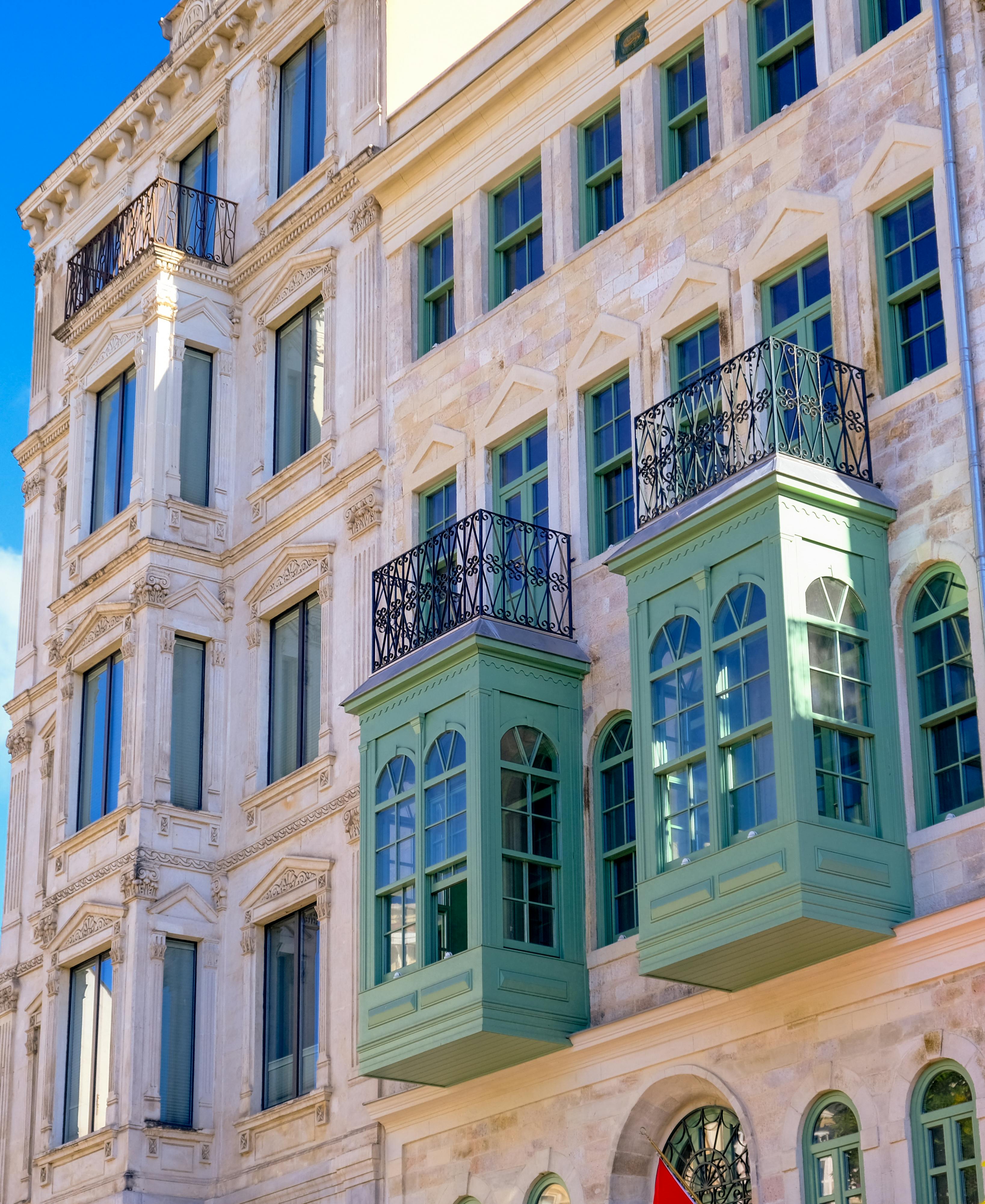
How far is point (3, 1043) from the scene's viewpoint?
30344 millimetres

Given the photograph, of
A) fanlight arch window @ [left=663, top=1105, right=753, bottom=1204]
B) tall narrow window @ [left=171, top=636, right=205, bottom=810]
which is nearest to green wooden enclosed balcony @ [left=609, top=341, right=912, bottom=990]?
fanlight arch window @ [left=663, top=1105, right=753, bottom=1204]

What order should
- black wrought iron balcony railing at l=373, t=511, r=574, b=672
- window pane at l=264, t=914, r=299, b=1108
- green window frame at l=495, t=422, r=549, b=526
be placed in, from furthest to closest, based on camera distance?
window pane at l=264, t=914, r=299, b=1108 < green window frame at l=495, t=422, r=549, b=526 < black wrought iron balcony railing at l=373, t=511, r=574, b=672

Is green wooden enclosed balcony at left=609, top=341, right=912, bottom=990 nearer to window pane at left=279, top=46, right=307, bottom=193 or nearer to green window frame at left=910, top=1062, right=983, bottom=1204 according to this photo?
green window frame at left=910, top=1062, right=983, bottom=1204

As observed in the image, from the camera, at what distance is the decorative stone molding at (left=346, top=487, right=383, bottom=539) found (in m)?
26.6

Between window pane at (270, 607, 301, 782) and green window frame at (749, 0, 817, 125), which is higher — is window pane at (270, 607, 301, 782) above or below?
below

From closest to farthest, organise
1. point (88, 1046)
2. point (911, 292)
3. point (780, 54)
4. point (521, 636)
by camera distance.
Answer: point (911, 292) → point (521, 636) → point (780, 54) → point (88, 1046)

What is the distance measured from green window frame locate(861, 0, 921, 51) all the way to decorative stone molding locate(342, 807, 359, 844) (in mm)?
10074

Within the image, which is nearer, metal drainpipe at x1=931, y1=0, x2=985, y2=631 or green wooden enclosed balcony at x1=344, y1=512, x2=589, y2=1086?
metal drainpipe at x1=931, y1=0, x2=985, y2=631

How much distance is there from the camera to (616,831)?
21.9 metres

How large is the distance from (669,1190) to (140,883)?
9.56 m

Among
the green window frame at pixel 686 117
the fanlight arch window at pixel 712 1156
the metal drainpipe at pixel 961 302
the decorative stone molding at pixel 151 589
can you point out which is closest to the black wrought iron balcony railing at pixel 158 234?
the decorative stone molding at pixel 151 589

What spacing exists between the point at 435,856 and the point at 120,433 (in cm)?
1077

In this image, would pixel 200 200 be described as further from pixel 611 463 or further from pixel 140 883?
pixel 611 463

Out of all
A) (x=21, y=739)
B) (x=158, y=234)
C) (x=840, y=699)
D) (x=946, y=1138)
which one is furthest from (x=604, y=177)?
(x=21, y=739)
